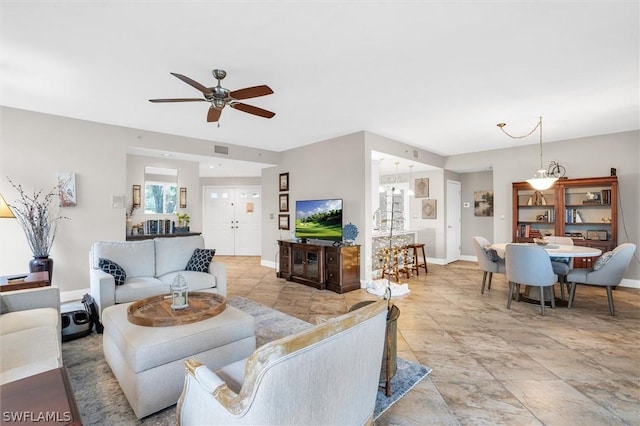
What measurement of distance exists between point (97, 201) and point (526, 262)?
614 cm

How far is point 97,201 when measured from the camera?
15.3 ft

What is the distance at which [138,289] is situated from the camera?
11.0 feet

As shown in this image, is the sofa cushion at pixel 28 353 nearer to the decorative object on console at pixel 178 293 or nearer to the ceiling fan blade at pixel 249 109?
the decorative object on console at pixel 178 293

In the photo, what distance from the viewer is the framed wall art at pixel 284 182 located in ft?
21.9

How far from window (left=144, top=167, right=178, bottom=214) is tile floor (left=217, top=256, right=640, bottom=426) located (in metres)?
2.57

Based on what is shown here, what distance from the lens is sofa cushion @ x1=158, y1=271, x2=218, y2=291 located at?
3.68 meters

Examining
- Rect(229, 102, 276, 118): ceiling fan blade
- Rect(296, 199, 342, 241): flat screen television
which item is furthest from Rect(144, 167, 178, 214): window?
Rect(229, 102, 276, 118): ceiling fan blade

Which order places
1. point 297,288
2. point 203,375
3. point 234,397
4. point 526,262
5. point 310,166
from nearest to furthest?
1. point 234,397
2. point 203,375
3. point 526,262
4. point 297,288
5. point 310,166

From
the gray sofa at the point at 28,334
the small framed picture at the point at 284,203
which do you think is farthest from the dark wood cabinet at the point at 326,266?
the gray sofa at the point at 28,334

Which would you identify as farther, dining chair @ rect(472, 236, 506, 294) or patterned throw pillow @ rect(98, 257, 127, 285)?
dining chair @ rect(472, 236, 506, 294)

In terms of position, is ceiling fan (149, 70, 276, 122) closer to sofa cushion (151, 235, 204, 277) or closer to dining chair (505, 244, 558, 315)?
sofa cushion (151, 235, 204, 277)

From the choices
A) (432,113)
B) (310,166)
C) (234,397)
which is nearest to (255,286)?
(310,166)

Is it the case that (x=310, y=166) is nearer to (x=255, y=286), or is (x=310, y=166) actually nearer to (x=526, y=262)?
(x=255, y=286)

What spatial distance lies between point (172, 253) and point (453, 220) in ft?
21.9
